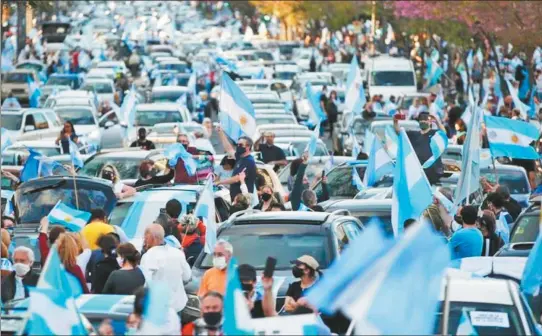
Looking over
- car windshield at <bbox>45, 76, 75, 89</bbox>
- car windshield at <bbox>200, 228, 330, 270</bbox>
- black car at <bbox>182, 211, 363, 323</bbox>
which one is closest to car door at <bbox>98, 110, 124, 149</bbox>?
car windshield at <bbox>45, 76, 75, 89</bbox>

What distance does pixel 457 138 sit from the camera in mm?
29109

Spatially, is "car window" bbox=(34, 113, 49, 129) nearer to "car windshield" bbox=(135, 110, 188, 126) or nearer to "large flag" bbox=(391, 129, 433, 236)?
"car windshield" bbox=(135, 110, 188, 126)

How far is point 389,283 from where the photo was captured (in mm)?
8672

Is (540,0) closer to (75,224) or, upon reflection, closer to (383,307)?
(75,224)

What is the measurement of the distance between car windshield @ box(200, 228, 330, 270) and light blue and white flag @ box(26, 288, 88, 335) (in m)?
5.06

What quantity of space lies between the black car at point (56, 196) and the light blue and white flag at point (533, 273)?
6296 mm

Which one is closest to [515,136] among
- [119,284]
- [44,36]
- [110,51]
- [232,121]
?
[232,121]

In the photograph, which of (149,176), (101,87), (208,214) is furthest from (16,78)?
(208,214)

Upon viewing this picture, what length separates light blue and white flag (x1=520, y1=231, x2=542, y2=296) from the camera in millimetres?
12914

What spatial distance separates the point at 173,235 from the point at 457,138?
13606 mm

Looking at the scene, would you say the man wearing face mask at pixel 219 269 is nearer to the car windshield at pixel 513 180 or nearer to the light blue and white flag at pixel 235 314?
the light blue and white flag at pixel 235 314

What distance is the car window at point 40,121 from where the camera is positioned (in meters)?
34.5

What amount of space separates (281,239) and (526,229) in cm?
394

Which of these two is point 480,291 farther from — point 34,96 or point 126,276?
point 34,96
